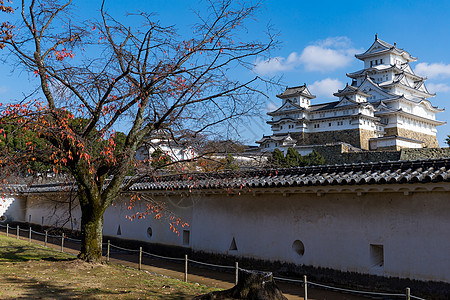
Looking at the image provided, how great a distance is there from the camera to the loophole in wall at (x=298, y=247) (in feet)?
37.2

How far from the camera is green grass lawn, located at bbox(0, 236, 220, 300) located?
25.5ft

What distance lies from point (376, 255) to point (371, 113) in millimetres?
44203

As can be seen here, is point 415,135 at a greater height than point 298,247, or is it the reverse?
point 415,135

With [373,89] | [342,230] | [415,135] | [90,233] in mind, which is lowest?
[90,233]

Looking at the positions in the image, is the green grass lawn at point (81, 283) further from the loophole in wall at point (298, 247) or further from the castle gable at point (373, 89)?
the castle gable at point (373, 89)

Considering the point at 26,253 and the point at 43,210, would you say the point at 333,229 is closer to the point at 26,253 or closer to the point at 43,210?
the point at 26,253

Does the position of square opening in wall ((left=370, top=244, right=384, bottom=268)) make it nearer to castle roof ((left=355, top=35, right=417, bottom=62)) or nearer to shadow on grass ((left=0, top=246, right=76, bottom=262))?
shadow on grass ((left=0, top=246, right=76, bottom=262))

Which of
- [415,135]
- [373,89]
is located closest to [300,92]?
[373,89]

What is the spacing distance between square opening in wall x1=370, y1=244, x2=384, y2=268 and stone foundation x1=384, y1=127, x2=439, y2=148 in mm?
44266

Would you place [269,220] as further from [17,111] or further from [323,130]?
[323,130]

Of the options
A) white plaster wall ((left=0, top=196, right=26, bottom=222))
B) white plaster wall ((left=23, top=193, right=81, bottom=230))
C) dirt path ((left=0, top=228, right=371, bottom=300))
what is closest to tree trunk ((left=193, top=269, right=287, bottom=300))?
dirt path ((left=0, top=228, right=371, bottom=300))

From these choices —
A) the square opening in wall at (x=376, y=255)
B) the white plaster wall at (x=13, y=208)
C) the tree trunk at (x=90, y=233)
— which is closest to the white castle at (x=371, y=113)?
the white plaster wall at (x=13, y=208)

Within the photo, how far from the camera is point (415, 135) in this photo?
5319 centimetres

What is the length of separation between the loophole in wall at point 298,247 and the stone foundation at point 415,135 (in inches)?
1717
